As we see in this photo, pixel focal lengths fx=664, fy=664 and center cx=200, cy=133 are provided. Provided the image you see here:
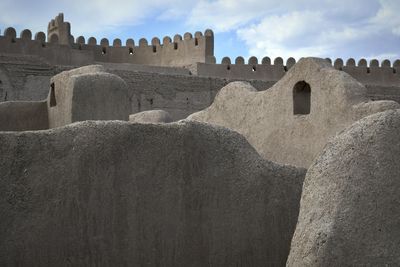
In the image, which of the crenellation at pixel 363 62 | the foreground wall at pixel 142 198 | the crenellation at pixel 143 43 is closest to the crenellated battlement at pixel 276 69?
the crenellation at pixel 363 62

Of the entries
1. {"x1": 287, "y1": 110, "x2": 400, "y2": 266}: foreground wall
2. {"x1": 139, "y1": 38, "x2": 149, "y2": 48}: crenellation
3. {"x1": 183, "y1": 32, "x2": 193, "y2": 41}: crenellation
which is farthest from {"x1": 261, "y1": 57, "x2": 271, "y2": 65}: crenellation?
{"x1": 287, "y1": 110, "x2": 400, "y2": 266}: foreground wall

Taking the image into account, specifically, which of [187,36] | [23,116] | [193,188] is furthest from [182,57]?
[193,188]

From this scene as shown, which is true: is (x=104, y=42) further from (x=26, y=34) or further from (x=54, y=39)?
(x=26, y=34)

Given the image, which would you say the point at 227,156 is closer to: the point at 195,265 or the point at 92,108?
the point at 195,265

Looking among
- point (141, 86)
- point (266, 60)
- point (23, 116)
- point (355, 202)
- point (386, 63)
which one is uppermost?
point (266, 60)

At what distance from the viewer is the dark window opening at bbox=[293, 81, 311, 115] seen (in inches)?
305

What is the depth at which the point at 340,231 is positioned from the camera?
9.59 feet

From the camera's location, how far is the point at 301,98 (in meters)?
7.77

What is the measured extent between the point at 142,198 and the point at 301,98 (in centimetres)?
409

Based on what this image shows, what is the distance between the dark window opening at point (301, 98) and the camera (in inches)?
305

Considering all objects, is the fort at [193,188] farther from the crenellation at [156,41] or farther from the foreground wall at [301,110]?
the crenellation at [156,41]

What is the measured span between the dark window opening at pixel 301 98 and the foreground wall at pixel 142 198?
3.17 m

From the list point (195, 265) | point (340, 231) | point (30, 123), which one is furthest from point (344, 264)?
point (30, 123)

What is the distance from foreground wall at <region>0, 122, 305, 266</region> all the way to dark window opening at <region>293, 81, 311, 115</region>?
3169 millimetres
